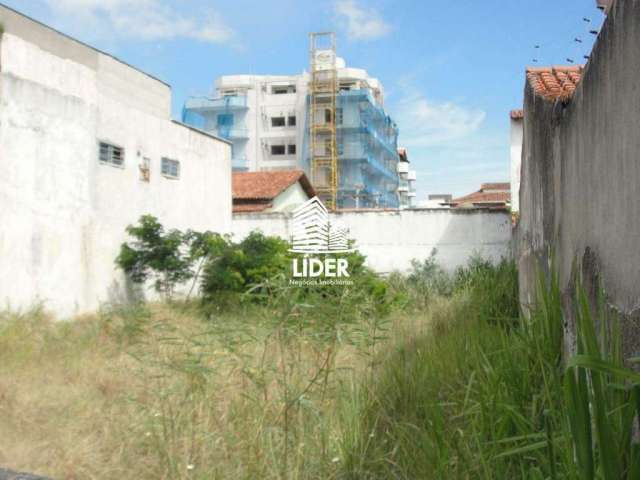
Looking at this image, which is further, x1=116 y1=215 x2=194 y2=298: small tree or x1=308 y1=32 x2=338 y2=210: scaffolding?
x1=308 y1=32 x2=338 y2=210: scaffolding

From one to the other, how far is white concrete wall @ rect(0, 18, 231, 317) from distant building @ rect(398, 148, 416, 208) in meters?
38.6

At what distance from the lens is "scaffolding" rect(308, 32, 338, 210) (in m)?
35.1

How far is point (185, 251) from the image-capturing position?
10.9 meters

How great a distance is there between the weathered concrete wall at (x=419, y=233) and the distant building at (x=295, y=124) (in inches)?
816

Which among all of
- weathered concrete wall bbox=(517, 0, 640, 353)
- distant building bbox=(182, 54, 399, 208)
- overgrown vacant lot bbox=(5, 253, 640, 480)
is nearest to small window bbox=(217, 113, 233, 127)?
distant building bbox=(182, 54, 399, 208)

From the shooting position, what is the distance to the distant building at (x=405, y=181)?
51.4 metres

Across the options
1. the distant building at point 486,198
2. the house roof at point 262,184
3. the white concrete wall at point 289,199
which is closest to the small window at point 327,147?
the distant building at point 486,198

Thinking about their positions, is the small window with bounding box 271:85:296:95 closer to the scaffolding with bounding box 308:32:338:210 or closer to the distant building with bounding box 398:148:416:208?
the scaffolding with bounding box 308:32:338:210

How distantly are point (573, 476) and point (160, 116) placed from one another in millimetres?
11226

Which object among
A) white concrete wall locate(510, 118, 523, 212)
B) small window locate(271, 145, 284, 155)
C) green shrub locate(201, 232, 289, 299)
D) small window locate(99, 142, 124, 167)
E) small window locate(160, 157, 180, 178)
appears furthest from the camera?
small window locate(271, 145, 284, 155)

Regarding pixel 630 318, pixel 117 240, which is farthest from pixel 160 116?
pixel 630 318

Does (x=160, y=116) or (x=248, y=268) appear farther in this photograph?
(x=160, y=116)

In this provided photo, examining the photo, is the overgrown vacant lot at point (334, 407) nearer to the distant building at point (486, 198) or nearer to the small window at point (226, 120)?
the distant building at point (486, 198)

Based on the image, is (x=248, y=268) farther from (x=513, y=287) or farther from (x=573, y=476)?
(x=573, y=476)
